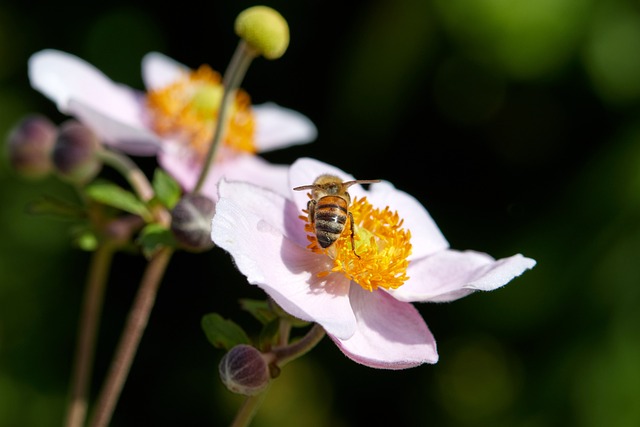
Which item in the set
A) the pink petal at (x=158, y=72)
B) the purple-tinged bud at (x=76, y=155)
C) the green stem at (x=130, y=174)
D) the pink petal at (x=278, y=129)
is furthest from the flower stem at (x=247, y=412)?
the pink petal at (x=158, y=72)

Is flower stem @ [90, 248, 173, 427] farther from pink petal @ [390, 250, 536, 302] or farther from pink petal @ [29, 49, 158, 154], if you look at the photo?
pink petal @ [390, 250, 536, 302]

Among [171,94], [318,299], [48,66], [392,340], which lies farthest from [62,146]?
[392,340]

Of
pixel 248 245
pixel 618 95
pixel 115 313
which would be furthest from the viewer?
pixel 115 313

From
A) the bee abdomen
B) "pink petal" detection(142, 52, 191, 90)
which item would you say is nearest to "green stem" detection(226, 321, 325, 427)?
the bee abdomen

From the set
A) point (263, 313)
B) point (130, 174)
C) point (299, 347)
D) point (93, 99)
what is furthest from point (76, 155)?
point (299, 347)

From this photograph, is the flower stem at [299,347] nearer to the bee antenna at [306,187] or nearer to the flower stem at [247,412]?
the flower stem at [247,412]

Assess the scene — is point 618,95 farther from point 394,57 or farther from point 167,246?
point 167,246
